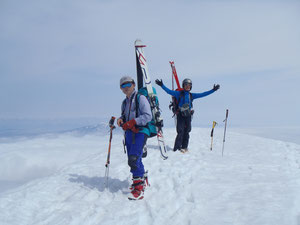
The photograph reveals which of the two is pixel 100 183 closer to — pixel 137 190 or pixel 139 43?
pixel 137 190

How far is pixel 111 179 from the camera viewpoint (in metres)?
5.85

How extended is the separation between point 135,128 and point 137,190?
140 cm

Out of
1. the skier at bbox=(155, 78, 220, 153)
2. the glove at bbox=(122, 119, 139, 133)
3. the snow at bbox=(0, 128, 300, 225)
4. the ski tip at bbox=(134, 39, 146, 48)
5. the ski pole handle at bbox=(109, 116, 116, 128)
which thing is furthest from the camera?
the skier at bbox=(155, 78, 220, 153)

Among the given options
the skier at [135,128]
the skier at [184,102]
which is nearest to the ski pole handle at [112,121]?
the skier at [135,128]

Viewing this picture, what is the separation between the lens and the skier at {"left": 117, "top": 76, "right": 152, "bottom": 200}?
4395mm

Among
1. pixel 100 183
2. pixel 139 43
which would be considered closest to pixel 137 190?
pixel 100 183

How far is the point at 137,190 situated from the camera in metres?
4.49

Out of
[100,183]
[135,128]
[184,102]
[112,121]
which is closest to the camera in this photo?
[135,128]

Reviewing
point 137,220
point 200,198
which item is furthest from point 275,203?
point 137,220

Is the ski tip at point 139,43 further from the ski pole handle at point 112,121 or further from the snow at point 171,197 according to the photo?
the snow at point 171,197

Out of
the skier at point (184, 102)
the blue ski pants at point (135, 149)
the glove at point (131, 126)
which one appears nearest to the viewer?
the glove at point (131, 126)

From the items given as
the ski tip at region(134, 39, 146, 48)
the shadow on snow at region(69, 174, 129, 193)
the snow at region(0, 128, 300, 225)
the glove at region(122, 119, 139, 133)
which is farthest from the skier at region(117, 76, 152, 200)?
the ski tip at region(134, 39, 146, 48)

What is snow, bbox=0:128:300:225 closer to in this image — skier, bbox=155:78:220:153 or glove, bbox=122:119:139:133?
glove, bbox=122:119:139:133

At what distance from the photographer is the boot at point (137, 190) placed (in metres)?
4.39
